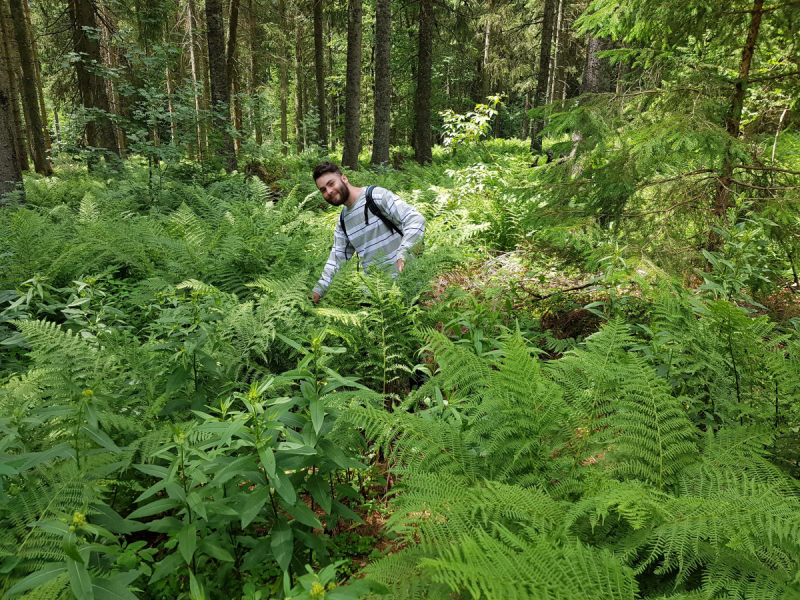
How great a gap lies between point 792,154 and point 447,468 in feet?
15.7

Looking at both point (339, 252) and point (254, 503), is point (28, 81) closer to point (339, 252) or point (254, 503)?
point (339, 252)

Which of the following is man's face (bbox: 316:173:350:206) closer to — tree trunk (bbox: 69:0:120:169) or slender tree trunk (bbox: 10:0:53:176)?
tree trunk (bbox: 69:0:120:169)

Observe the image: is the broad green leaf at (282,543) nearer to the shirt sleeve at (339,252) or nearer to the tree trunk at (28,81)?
the shirt sleeve at (339,252)

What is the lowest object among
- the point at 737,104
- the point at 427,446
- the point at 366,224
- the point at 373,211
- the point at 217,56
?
the point at 427,446

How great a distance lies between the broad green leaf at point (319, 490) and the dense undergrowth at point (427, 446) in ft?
0.04

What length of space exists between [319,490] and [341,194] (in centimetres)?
317

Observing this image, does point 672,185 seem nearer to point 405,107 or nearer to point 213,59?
point 213,59

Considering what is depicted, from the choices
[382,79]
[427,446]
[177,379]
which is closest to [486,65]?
[382,79]

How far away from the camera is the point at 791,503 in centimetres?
147

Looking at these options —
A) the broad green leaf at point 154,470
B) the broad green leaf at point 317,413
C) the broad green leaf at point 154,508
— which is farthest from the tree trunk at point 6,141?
the broad green leaf at point 317,413

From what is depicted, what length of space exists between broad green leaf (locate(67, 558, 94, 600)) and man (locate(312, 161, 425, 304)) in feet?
9.85

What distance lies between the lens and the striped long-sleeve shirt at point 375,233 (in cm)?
447

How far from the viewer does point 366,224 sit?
4.57 metres

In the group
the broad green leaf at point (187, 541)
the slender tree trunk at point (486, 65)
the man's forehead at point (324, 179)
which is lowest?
the broad green leaf at point (187, 541)
